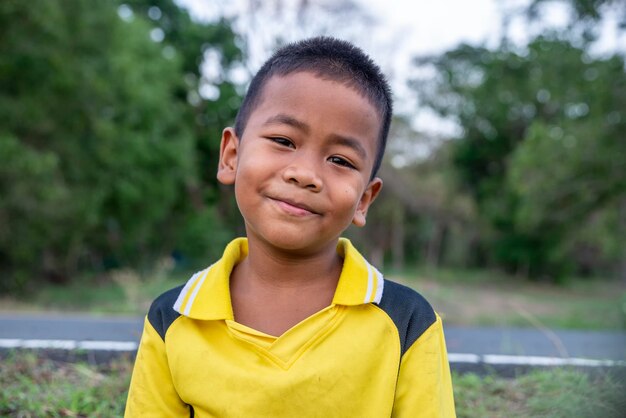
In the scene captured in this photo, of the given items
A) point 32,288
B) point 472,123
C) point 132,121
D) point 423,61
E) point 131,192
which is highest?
point 423,61

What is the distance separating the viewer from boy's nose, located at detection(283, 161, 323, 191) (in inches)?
58.9

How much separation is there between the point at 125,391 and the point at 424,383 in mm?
1202

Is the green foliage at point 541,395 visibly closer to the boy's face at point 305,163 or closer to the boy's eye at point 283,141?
the boy's face at point 305,163

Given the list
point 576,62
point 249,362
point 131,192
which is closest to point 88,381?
point 249,362

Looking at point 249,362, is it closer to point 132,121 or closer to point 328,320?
point 328,320

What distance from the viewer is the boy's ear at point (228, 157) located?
1.80 metres

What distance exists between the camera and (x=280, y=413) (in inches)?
58.1

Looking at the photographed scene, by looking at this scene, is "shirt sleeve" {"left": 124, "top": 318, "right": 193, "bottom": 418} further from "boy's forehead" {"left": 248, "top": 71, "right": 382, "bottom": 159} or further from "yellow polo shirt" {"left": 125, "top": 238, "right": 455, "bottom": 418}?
"boy's forehead" {"left": 248, "top": 71, "right": 382, "bottom": 159}

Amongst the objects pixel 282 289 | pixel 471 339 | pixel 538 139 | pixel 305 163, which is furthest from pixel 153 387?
pixel 538 139

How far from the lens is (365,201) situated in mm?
1806

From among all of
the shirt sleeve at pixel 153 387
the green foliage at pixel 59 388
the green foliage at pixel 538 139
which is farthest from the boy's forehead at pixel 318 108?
the green foliage at pixel 538 139

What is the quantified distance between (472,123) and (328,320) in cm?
2509

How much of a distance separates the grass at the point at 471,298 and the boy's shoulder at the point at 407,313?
131cm

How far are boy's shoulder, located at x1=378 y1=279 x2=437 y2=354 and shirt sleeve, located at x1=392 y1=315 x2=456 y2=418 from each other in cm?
2
